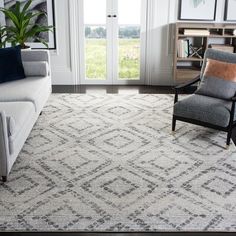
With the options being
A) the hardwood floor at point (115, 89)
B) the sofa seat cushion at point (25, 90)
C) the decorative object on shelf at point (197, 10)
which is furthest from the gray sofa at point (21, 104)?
the decorative object on shelf at point (197, 10)

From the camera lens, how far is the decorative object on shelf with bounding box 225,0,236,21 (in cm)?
545

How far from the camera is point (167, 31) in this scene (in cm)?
554

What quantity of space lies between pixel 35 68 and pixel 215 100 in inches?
83.0

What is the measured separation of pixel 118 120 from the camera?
4375 millimetres

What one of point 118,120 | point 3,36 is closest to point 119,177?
point 118,120

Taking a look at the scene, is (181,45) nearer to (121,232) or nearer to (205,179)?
(205,179)

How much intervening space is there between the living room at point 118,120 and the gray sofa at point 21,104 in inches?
0.4

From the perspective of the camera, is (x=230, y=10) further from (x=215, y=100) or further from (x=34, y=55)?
(x=34, y=55)

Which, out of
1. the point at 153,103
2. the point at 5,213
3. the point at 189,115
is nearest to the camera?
the point at 5,213

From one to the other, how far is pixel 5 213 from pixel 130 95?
3004 mm

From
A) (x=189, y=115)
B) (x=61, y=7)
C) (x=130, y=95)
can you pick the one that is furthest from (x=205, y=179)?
(x=61, y=7)

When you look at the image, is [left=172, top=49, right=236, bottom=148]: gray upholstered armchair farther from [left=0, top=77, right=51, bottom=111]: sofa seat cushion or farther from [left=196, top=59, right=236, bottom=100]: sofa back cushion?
[left=0, top=77, right=51, bottom=111]: sofa seat cushion

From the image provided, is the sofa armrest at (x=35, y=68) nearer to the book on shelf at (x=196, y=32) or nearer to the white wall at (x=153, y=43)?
the white wall at (x=153, y=43)

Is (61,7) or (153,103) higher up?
(61,7)
